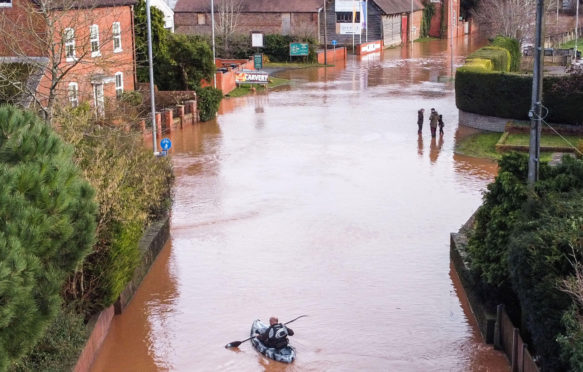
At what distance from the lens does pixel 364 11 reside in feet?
265

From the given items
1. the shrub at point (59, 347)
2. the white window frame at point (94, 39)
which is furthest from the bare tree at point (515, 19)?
the shrub at point (59, 347)

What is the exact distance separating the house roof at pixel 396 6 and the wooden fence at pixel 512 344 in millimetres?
66327

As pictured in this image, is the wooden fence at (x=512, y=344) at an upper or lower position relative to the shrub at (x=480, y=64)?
lower

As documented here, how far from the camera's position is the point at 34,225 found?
11781mm

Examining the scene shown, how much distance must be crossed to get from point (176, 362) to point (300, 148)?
20.1 metres

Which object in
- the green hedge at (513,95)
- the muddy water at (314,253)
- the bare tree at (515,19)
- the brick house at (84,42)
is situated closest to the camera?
the muddy water at (314,253)

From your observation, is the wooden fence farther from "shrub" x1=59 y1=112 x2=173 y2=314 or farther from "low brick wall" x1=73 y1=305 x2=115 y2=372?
"low brick wall" x1=73 y1=305 x2=115 y2=372

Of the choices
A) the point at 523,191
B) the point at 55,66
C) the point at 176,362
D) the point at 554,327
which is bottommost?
the point at 176,362

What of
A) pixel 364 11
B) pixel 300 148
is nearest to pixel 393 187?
pixel 300 148

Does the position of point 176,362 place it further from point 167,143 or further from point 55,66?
point 167,143

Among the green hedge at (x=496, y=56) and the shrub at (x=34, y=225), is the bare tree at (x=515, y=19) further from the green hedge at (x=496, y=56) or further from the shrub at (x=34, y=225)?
the shrub at (x=34, y=225)

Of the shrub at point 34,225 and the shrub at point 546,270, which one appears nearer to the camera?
the shrub at point 34,225

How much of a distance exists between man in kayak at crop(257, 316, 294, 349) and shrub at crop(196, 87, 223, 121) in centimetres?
2761

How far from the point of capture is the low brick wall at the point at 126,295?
1636 cm
